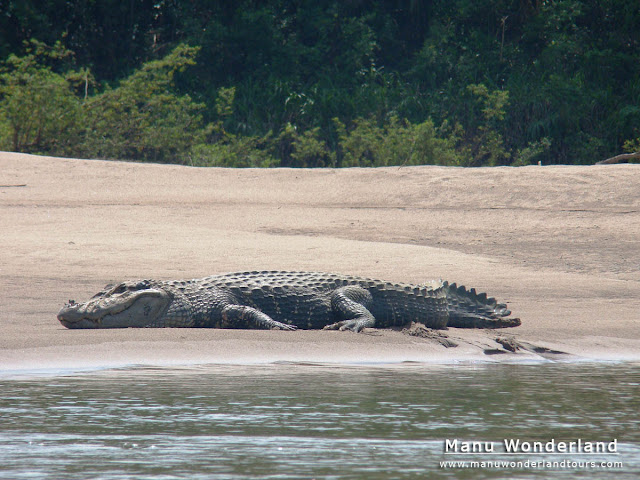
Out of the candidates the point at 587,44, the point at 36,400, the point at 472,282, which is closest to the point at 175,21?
the point at 587,44

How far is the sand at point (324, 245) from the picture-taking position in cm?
625

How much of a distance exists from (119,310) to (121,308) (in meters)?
0.02

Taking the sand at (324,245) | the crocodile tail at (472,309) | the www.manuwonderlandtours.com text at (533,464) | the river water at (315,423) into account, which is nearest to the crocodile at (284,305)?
the crocodile tail at (472,309)

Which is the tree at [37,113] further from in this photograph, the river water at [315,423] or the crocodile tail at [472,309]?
the river water at [315,423]

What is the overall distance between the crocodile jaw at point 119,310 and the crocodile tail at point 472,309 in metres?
2.15

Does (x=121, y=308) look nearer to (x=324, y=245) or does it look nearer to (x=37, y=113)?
(x=324, y=245)

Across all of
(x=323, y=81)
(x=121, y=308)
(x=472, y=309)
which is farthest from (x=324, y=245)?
(x=323, y=81)

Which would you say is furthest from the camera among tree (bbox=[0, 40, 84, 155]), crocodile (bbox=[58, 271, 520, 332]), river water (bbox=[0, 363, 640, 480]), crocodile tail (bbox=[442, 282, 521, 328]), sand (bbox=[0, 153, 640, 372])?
tree (bbox=[0, 40, 84, 155])

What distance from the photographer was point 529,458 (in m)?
3.80

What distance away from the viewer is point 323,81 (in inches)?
916

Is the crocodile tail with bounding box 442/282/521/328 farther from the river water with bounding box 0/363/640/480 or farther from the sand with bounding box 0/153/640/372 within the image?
the river water with bounding box 0/363/640/480

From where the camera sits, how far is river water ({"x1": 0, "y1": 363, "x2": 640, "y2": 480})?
3.63 meters

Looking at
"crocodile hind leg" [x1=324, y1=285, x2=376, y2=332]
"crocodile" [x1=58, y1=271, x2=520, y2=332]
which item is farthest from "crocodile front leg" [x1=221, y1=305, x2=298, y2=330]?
"crocodile hind leg" [x1=324, y1=285, x2=376, y2=332]

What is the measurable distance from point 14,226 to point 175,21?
14765 millimetres
